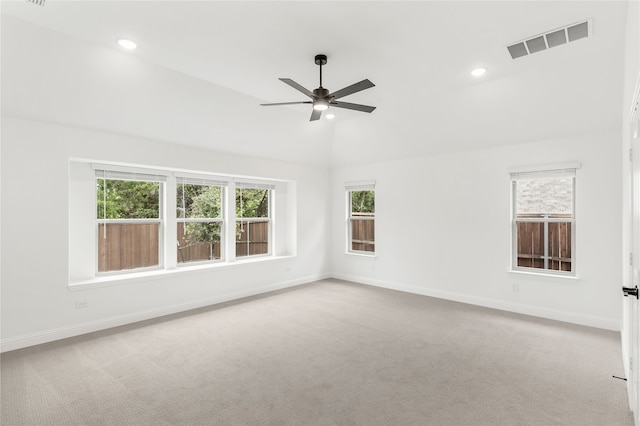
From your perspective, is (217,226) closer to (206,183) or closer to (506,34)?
(206,183)

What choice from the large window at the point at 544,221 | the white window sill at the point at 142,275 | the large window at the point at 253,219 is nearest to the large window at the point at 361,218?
the large window at the point at 253,219

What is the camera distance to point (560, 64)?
11.7ft

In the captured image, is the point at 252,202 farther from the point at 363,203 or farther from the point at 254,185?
the point at 363,203

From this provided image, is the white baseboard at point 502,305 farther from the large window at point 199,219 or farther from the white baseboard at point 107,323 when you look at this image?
the large window at point 199,219

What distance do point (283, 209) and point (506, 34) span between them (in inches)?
189

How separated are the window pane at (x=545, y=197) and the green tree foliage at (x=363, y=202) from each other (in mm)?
2620

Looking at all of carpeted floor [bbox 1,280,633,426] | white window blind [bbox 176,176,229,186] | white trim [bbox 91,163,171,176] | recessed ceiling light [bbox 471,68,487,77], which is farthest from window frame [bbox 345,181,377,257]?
white trim [bbox 91,163,171,176]

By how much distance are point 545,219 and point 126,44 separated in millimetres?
5523

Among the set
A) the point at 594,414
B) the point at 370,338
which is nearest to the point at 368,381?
the point at 370,338

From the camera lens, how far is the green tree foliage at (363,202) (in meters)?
6.86

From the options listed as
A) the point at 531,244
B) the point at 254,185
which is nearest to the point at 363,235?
the point at 254,185

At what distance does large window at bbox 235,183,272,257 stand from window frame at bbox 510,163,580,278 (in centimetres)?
420

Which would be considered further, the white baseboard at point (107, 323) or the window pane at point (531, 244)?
the window pane at point (531, 244)

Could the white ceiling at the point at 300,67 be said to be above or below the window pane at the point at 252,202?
above
